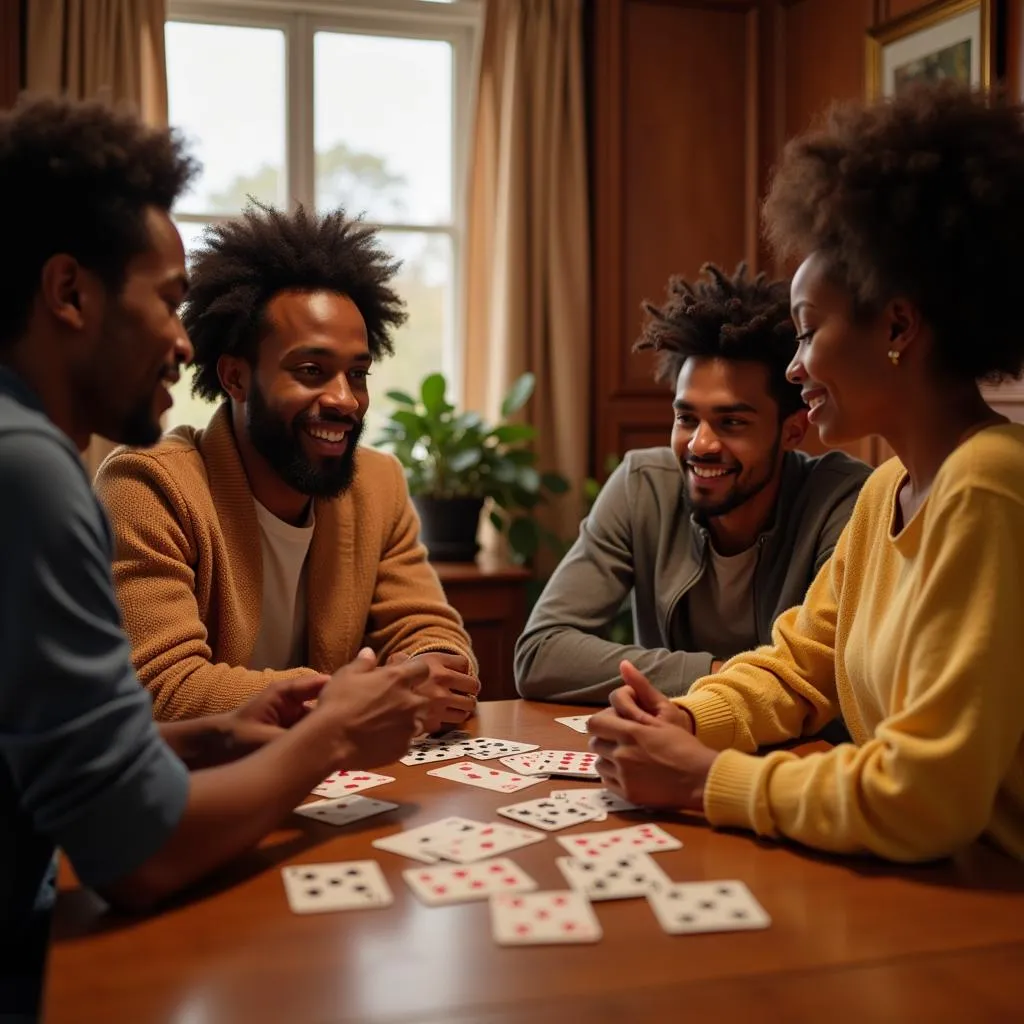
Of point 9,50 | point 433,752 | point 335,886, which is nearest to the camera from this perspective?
point 335,886

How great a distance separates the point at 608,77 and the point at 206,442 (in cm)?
311

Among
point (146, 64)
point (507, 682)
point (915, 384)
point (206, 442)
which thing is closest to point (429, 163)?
point (146, 64)

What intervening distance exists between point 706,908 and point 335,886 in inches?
15.1

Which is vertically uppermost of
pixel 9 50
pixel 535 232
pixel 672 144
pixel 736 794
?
pixel 9 50

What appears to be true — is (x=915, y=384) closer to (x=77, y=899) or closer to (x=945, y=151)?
(x=945, y=151)

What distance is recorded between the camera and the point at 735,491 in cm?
252

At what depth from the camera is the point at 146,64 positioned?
431cm

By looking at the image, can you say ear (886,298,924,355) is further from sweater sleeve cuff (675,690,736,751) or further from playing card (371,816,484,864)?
playing card (371,816,484,864)

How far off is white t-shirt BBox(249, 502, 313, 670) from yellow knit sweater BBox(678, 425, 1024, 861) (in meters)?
1.14

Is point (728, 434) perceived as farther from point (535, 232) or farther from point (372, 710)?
point (535, 232)

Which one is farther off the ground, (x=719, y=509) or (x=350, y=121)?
(x=350, y=121)

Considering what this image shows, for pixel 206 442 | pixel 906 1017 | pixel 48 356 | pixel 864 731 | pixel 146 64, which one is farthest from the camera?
pixel 146 64

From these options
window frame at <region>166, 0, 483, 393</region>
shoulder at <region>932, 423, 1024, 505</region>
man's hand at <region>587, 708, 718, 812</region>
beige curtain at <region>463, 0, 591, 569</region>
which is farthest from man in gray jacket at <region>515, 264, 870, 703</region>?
window frame at <region>166, 0, 483, 393</region>

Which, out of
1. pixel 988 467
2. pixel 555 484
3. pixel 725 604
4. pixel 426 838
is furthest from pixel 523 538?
pixel 988 467
